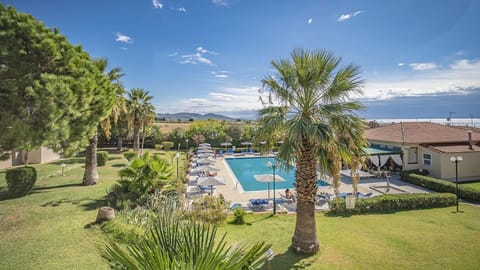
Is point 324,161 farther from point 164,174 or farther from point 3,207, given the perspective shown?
point 3,207

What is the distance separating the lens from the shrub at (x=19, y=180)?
12875 mm

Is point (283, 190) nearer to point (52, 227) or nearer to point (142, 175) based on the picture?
point (142, 175)

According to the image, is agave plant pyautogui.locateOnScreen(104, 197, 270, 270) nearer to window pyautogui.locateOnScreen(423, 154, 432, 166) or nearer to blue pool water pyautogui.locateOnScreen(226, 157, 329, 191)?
blue pool water pyautogui.locateOnScreen(226, 157, 329, 191)

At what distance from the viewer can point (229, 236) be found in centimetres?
978

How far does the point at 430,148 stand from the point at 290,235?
18.9 metres

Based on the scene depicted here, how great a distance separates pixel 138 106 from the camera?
2877cm

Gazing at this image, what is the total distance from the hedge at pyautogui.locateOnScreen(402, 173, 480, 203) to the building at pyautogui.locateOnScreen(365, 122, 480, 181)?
3130 millimetres

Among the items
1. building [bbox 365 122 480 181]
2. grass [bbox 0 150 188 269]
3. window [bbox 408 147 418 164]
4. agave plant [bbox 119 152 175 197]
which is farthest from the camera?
window [bbox 408 147 418 164]

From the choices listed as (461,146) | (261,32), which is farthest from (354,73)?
(461,146)

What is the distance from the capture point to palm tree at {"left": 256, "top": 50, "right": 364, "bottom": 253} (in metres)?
7.75

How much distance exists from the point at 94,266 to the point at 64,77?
25.3ft

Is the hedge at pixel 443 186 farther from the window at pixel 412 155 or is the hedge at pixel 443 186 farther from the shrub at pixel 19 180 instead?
the shrub at pixel 19 180

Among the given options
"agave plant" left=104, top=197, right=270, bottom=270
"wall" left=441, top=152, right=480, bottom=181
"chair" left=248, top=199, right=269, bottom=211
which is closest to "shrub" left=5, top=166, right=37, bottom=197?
"chair" left=248, top=199, right=269, bottom=211

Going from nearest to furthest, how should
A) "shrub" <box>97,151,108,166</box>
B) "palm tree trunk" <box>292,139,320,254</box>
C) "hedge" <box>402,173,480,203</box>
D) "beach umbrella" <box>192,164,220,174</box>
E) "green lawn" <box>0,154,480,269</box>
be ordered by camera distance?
"green lawn" <box>0,154,480,269</box> < "palm tree trunk" <box>292,139,320,254</box> < "hedge" <box>402,173,480,203</box> < "beach umbrella" <box>192,164,220,174</box> < "shrub" <box>97,151,108,166</box>
